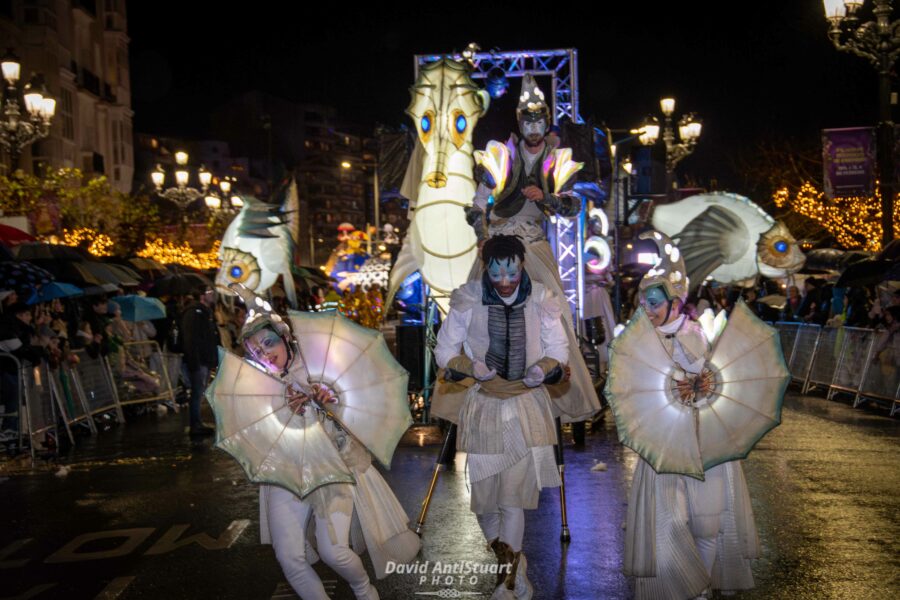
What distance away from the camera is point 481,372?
6.40 meters

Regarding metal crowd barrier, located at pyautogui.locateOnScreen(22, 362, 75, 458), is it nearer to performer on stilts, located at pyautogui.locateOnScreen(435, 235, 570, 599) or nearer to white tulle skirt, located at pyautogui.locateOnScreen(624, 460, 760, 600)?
performer on stilts, located at pyautogui.locateOnScreen(435, 235, 570, 599)

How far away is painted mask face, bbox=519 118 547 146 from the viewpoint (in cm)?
884

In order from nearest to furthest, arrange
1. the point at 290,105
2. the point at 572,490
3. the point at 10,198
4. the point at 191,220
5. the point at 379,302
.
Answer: the point at 572,490, the point at 10,198, the point at 379,302, the point at 191,220, the point at 290,105

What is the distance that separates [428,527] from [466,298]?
2460mm

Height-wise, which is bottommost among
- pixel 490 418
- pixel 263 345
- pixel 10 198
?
pixel 490 418

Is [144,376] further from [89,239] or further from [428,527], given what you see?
[89,239]

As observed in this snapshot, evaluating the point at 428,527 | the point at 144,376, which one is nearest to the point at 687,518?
the point at 428,527

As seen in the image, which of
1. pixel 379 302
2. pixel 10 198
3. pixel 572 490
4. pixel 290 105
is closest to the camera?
pixel 572 490

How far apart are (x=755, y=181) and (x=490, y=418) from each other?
36999mm

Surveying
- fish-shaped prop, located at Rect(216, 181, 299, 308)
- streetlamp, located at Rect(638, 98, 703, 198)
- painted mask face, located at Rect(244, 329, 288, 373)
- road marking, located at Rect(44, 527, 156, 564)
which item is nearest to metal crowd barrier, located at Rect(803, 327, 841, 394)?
streetlamp, located at Rect(638, 98, 703, 198)

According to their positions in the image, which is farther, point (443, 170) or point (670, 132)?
point (670, 132)

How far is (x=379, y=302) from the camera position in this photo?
30828mm

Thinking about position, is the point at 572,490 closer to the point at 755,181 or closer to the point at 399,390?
the point at 399,390

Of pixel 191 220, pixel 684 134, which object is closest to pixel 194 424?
pixel 684 134
